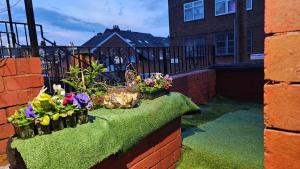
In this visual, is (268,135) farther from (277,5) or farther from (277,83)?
(277,5)

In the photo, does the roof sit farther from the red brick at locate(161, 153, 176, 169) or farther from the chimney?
the red brick at locate(161, 153, 176, 169)

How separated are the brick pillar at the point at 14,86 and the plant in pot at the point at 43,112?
0.77m

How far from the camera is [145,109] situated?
223 centimetres

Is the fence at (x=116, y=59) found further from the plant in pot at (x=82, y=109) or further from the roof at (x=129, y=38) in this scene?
the roof at (x=129, y=38)

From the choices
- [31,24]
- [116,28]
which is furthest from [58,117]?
[116,28]

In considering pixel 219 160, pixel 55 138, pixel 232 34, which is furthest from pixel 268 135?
pixel 232 34

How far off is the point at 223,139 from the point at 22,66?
2.79 m

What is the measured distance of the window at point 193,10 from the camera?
1625cm

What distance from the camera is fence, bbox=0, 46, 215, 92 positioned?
3.16 m

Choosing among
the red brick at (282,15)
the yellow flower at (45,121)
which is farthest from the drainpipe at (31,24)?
the red brick at (282,15)

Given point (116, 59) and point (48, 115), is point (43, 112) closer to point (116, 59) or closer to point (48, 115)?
point (48, 115)

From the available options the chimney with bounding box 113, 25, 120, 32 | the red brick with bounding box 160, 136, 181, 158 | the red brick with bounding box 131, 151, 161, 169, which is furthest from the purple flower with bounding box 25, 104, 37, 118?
the chimney with bounding box 113, 25, 120, 32

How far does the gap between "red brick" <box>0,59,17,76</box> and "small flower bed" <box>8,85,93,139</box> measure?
70 centimetres

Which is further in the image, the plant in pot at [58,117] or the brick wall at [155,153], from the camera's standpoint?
the brick wall at [155,153]
